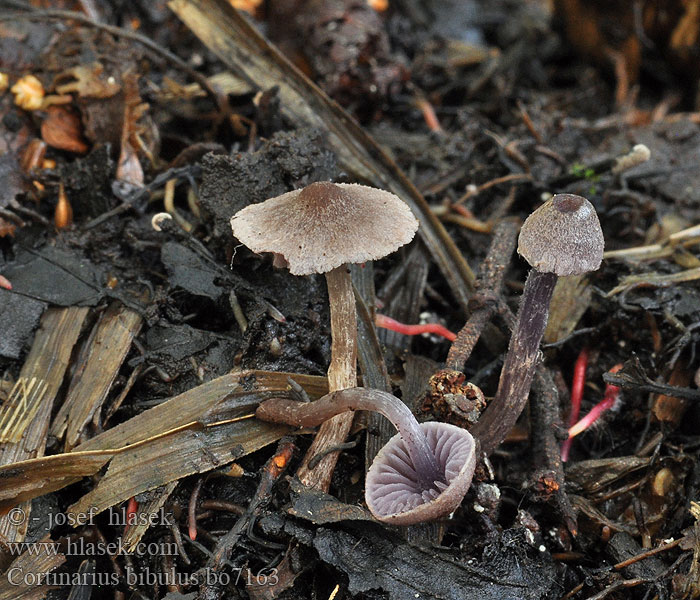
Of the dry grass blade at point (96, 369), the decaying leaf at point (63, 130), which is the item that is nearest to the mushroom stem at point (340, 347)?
the dry grass blade at point (96, 369)

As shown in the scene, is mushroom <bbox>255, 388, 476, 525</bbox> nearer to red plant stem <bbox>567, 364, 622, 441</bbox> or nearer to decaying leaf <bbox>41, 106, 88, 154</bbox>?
red plant stem <bbox>567, 364, 622, 441</bbox>

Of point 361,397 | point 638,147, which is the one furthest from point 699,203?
point 361,397

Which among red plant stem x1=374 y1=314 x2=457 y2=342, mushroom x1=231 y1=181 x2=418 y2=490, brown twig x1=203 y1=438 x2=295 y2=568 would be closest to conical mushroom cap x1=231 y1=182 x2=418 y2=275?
mushroom x1=231 y1=181 x2=418 y2=490

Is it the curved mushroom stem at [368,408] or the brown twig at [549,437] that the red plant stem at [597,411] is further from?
the curved mushroom stem at [368,408]

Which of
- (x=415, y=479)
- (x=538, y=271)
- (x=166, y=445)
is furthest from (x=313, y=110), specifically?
(x=415, y=479)

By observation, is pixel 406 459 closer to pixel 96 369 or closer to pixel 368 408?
pixel 368 408

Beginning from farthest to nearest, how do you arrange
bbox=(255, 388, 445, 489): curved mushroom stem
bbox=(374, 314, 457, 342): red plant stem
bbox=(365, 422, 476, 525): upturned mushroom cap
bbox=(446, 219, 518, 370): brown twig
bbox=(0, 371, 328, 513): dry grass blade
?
bbox=(374, 314, 457, 342): red plant stem → bbox=(446, 219, 518, 370): brown twig → bbox=(0, 371, 328, 513): dry grass blade → bbox=(255, 388, 445, 489): curved mushroom stem → bbox=(365, 422, 476, 525): upturned mushroom cap
